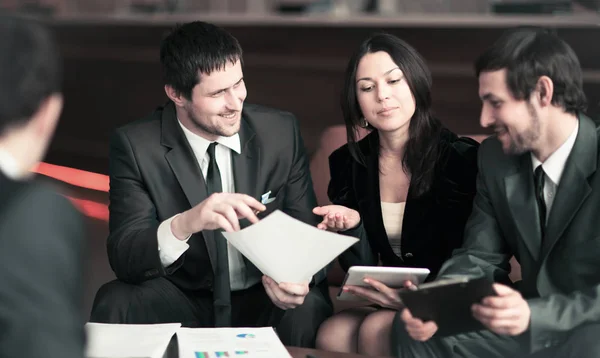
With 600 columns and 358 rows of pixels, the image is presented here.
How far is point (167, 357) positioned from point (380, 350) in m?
0.63

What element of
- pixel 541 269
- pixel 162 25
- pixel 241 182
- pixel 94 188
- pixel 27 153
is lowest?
pixel 94 188

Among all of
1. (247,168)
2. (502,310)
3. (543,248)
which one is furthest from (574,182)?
(247,168)

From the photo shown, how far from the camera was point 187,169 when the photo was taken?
242 centimetres

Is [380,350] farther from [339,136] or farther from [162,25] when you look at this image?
[162,25]

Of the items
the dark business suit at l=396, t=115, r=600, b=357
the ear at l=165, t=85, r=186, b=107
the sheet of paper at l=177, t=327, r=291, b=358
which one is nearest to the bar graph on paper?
the sheet of paper at l=177, t=327, r=291, b=358

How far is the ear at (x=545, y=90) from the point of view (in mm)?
1961

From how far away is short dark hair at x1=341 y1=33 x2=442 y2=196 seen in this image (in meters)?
2.35

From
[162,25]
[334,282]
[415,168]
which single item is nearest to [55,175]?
[162,25]

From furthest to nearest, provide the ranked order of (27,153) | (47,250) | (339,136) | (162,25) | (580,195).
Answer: (162,25), (339,136), (580,195), (27,153), (47,250)

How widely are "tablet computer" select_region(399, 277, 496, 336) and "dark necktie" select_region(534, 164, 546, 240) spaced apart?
1.26 feet

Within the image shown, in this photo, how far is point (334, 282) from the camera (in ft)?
9.34

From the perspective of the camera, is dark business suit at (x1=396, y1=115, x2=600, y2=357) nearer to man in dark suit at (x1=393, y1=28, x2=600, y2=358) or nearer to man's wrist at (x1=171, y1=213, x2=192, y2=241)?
man in dark suit at (x1=393, y1=28, x2=600, y2=358)

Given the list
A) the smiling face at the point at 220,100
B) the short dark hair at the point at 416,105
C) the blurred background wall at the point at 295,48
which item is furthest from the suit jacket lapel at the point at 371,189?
the blurred background wall at the point at 295,48

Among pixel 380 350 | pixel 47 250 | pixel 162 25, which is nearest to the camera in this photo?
pixel 47 250
